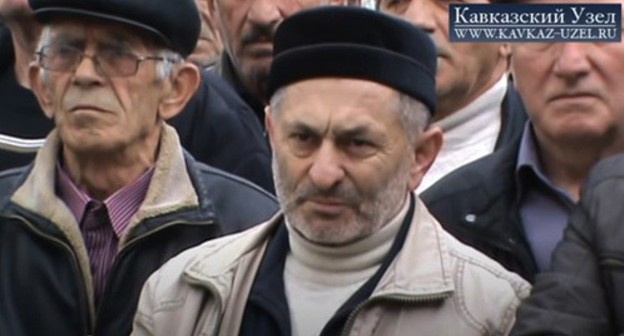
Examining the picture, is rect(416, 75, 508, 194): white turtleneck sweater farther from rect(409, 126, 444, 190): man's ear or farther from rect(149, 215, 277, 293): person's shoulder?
rect(149, 215, 277, 293): person's shoulder

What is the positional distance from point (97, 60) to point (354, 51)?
0.97 m

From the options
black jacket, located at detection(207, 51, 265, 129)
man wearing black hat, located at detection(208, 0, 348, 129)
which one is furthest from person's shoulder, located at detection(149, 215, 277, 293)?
man wearing black hat, located at detection(208, 0, 348, 129)

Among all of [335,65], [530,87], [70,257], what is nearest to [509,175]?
[530,87]

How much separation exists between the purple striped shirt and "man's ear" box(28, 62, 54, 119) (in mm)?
187

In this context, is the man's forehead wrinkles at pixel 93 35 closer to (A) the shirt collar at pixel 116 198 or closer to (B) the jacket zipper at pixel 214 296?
(A) the shirt collar at pixel 116 198

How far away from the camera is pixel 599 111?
5387 mm

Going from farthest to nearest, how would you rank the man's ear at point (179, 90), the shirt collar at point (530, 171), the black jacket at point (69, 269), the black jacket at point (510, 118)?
the black jacket at point (510, 118) → the man's ear at point (179, 90) → the black jacket at point (69, 269) → the shirt collar at point (530, 171)

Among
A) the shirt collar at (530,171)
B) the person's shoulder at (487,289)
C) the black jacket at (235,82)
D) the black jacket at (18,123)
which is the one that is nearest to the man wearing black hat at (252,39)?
the black jacket at (235,82)

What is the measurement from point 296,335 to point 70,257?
90cm

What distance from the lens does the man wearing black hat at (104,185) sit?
18.8 ft

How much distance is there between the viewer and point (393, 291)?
196 inches

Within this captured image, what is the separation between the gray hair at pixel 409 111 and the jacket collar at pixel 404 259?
0.54 feet

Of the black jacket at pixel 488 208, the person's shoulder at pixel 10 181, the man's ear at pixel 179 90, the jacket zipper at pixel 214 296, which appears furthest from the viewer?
the man's ear at pixel 179 90

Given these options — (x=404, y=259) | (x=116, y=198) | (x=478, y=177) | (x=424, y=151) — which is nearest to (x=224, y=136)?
(x=116, y=198)
